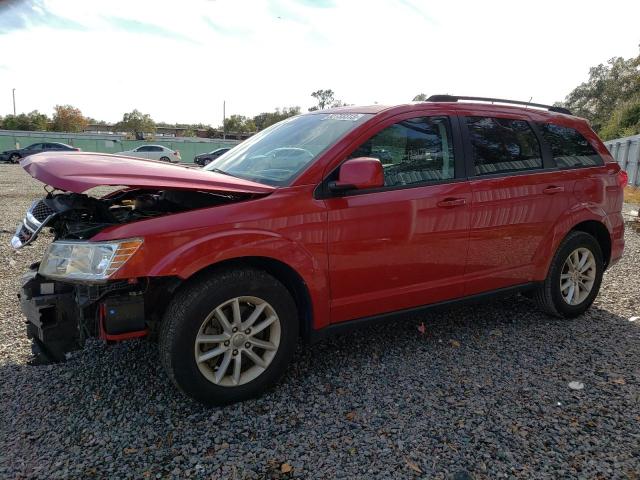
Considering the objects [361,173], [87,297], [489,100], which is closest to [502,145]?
[489,100]

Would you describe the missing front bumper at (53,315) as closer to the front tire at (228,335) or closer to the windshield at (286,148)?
the front tire at (228,335)

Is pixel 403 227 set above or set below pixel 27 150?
below

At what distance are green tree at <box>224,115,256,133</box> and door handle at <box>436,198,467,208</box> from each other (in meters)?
92.2

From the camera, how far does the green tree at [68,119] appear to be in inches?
3044

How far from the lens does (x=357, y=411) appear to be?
113 inches

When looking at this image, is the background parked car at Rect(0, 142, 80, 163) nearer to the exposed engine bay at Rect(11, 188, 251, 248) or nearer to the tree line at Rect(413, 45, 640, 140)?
the exposed engine bay at Rect(11, 188, 251, 248)

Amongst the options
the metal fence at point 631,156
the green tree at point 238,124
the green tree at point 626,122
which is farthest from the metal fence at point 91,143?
the green tree at point 238,124

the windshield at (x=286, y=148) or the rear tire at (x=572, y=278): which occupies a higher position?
the windshield at (x=286, y=148)

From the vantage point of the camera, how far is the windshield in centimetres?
321

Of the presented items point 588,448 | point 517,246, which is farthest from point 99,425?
point 517,246

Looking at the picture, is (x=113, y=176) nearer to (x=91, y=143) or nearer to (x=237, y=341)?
(x=237, y=341)

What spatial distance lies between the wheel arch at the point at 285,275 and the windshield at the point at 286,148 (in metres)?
0.51

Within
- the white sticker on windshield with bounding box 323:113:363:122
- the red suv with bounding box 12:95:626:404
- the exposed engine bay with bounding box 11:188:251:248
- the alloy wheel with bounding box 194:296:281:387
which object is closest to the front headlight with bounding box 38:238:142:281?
the red suv with bounding box 12:95:626:404

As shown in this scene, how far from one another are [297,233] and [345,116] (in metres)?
1.13
